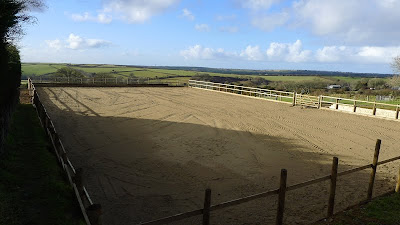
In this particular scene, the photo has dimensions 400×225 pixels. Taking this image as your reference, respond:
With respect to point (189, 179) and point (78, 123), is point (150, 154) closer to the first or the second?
point (189, 179)

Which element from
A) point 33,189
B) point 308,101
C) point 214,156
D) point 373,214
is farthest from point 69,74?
point 373,214

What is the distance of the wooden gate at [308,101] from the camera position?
24056 millimetres

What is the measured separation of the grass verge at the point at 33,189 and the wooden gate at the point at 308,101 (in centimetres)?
2032

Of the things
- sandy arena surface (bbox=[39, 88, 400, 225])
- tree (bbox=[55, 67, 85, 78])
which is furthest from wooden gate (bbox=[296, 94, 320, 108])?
tree (bbox=[55, 67, 85, 78])

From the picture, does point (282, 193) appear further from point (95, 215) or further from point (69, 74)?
point (69, 74)

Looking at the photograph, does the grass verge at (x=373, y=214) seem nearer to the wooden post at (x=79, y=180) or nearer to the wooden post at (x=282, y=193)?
the wooden post at (x=282, y=193)

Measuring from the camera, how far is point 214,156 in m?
10.8

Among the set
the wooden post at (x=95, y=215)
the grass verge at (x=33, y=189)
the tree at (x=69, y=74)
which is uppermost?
the tree at (x=69, y=74)

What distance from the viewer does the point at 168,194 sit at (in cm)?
768

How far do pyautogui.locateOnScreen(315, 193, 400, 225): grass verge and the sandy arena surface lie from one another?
48 cm

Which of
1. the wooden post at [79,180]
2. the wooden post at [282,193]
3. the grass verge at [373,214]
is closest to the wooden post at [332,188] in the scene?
the grass verge at [373,214]

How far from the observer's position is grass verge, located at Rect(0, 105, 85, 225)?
4.91 metres

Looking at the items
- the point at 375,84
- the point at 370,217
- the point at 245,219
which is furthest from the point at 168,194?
the point at 375,84

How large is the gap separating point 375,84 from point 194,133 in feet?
232
